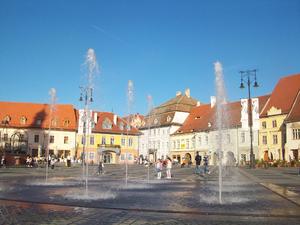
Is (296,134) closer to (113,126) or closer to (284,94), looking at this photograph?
(284,94)

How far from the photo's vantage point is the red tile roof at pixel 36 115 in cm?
7644

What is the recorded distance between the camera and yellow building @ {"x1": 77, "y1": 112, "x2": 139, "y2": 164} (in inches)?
3145

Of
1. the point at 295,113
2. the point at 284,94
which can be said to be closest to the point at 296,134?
the point at 295,113

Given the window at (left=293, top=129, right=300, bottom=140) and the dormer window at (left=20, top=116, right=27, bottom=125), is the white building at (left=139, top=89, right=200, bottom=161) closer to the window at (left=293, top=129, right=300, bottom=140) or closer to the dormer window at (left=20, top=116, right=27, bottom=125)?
the dormer window at (left=20, top=116, right=27, bottom=125)

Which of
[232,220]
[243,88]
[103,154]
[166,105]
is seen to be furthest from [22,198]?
[166,105]

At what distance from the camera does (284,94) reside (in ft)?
221

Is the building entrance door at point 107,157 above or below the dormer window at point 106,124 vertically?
below

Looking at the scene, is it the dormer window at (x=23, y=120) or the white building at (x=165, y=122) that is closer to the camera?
the dormer window at (x=23, y=120)

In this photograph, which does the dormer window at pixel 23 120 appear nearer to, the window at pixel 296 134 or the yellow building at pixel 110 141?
the yellow building at pixel 110 141

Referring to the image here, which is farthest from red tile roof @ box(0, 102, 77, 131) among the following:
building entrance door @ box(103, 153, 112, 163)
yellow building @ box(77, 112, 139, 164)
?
building entrance door @ box(103, 153, 112, 163)

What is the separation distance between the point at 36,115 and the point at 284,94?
47.6m

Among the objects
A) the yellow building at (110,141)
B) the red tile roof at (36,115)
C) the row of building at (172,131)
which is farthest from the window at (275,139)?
the red tile roof at (36,115)

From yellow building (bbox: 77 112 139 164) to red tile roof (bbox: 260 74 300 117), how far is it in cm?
2856

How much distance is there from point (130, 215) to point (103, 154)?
71581 millimetres
